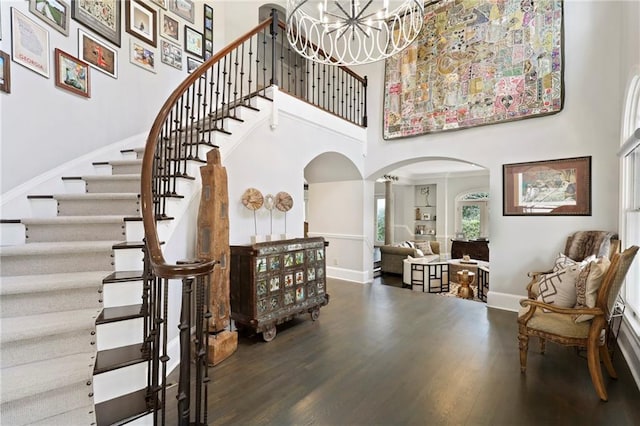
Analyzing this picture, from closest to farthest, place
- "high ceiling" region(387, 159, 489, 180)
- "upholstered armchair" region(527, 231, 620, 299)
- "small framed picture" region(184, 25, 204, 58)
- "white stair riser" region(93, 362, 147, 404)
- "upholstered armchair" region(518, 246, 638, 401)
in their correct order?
"white stair riser" region(93, 362, 147, 404) → "upholstered armchair" region(518, 246, 638, 401) → "upholstered armchair" region(527, 231, 620, 299) → "small framed picture" region(184, 25, 204, 58) → "high ceiling" region(387, 159, 489, 180)

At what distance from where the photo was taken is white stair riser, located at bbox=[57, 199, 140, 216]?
2.71 metres

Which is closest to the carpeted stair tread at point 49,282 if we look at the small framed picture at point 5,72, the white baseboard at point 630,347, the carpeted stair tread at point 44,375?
the carpeted stair tread at point 44,375

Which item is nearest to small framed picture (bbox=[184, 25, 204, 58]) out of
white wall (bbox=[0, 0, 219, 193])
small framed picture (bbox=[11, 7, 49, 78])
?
white wall (bbox=[0, 0, 219, 193])

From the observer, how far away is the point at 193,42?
15.2 feet

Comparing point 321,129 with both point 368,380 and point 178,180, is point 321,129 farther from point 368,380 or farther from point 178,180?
point 368,380

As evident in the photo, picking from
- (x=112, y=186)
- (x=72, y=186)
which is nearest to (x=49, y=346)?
(x=112, y=186)

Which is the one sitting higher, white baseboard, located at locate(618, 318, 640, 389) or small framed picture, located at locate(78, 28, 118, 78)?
small framed picture, located at locate(78, 28, 118, 78)

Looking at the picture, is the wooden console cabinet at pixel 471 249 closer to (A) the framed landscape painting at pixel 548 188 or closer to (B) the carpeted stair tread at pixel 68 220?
(A) the framed landscape painting at pixel 548 188

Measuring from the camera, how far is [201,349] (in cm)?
153

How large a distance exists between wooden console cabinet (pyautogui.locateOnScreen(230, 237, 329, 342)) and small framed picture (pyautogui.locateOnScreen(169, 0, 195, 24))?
360 centimetres

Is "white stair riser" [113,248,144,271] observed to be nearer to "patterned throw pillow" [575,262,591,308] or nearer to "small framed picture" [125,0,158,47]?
"small framed picture" [125,0,158,47]

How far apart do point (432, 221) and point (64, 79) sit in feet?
33.6

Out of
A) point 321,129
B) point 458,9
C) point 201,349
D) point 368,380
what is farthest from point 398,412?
point 458,9

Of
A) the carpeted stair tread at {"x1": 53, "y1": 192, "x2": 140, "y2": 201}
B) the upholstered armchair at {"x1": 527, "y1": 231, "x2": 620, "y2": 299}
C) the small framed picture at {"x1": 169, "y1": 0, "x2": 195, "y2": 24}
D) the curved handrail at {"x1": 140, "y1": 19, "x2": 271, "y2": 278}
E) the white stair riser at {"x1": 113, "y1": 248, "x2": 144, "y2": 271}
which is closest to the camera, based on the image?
the curved handrail at {"x1": 140, "y1": 19, "x2": 271, "y2": 278}
